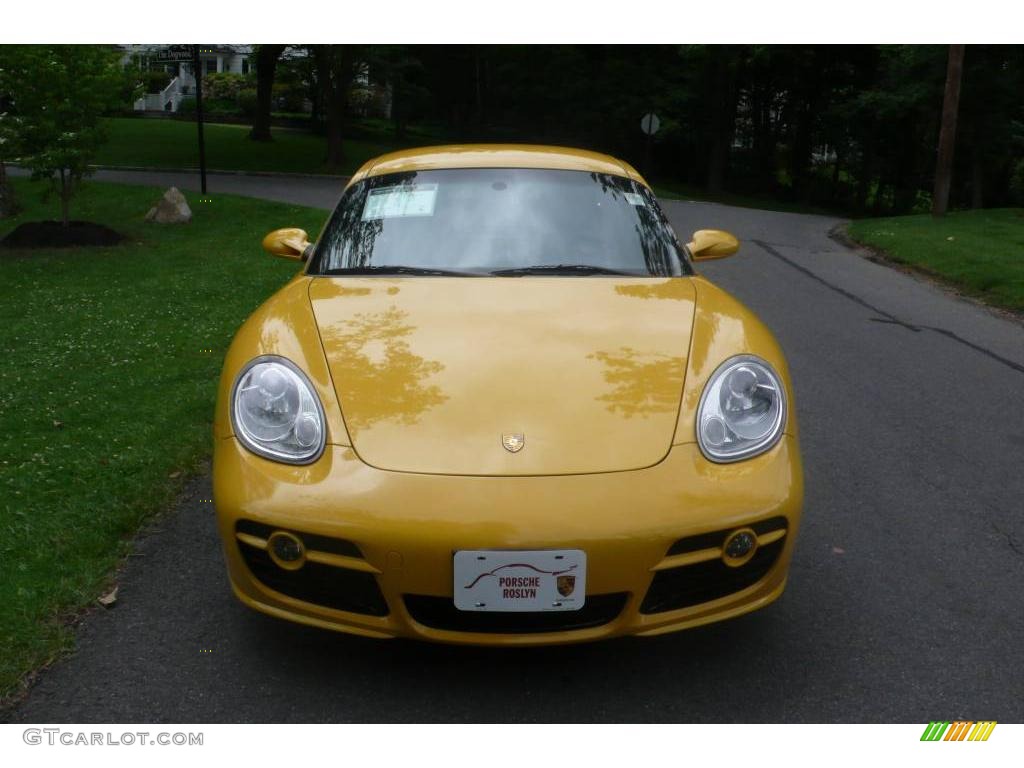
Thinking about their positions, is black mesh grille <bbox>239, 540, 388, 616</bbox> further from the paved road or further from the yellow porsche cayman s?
the paved road

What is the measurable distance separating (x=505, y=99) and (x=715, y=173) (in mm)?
10276

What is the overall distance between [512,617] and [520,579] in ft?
0.50

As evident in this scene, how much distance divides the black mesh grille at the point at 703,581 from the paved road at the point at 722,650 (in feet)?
0.89

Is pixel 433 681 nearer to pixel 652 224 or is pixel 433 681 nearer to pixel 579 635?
pixel 579 635

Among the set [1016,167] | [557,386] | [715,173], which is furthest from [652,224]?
[1016,167]

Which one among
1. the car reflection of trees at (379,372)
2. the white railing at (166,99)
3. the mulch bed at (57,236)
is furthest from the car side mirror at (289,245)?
the white railing at (166,99)

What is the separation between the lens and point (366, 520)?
2391 mm

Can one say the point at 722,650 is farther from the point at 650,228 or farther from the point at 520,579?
the point at 650,228

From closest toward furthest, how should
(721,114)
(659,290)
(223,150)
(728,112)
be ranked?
1. (659,290)
2. (223,150)
3. (721,114)
4. (728,112)

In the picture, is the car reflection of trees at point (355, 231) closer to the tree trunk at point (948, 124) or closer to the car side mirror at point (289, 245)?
the car side mirror at point (289, 245)

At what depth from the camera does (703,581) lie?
8.30 ft

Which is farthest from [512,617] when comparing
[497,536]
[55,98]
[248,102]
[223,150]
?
[248,102]
